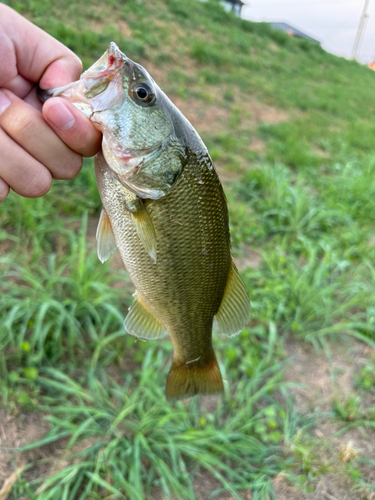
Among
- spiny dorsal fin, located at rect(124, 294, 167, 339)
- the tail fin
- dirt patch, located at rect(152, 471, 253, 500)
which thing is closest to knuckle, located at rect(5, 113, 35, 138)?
spiny dorsal fin, located at rect(124, 294, 167, 339)

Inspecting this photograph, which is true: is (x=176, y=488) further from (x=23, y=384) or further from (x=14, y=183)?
(x=14, y=183)

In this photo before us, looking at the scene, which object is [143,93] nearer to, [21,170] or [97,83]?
[97,83]

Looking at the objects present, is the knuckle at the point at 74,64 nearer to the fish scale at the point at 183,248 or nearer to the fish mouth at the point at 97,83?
the fish mouth at the point at 97,83

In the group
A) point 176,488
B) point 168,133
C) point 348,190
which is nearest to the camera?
point 168,133

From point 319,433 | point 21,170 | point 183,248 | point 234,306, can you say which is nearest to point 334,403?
point 319,433

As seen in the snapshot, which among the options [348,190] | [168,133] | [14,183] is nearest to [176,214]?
[168,133]

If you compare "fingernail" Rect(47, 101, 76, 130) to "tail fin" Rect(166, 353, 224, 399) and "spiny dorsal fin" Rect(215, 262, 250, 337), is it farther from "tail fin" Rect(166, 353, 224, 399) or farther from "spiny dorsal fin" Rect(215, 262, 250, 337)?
"tail fin" Rect(166, 353, 224, 399)
